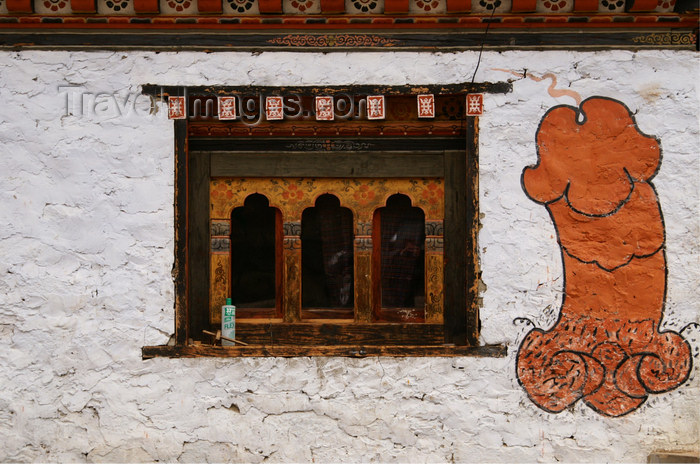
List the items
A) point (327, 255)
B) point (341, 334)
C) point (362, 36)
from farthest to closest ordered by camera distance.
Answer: point (327, 255) → point (341, 334) → point (362, 36)

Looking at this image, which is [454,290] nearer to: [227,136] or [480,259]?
[480,259]

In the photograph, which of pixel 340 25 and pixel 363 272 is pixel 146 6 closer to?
pixel 340 25

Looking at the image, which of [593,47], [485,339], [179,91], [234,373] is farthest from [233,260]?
[593,47]

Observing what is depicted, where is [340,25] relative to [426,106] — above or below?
above

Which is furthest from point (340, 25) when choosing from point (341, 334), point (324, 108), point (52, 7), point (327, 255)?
point (341, 334)

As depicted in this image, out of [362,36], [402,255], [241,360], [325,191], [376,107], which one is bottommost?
[241,360]

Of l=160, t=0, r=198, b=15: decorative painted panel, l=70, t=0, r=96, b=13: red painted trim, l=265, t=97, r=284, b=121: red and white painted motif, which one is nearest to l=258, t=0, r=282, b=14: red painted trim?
l=160, t=0, r=198, b=15: decorative painted panel

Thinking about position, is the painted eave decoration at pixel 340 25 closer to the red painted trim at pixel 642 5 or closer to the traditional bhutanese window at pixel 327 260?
the red painted trim at pixel 642 5

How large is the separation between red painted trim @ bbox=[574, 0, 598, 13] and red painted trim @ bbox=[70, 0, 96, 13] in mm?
3362

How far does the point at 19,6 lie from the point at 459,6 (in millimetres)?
3065

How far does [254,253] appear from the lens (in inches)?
184

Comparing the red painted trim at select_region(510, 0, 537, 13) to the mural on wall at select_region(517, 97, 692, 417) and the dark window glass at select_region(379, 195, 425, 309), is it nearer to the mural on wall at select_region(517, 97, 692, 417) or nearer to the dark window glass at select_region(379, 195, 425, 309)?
the mural on wall at select_region(517, 97, 692, 417)

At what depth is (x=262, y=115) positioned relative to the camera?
4.49 metres

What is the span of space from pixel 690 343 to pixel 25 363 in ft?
15.1
